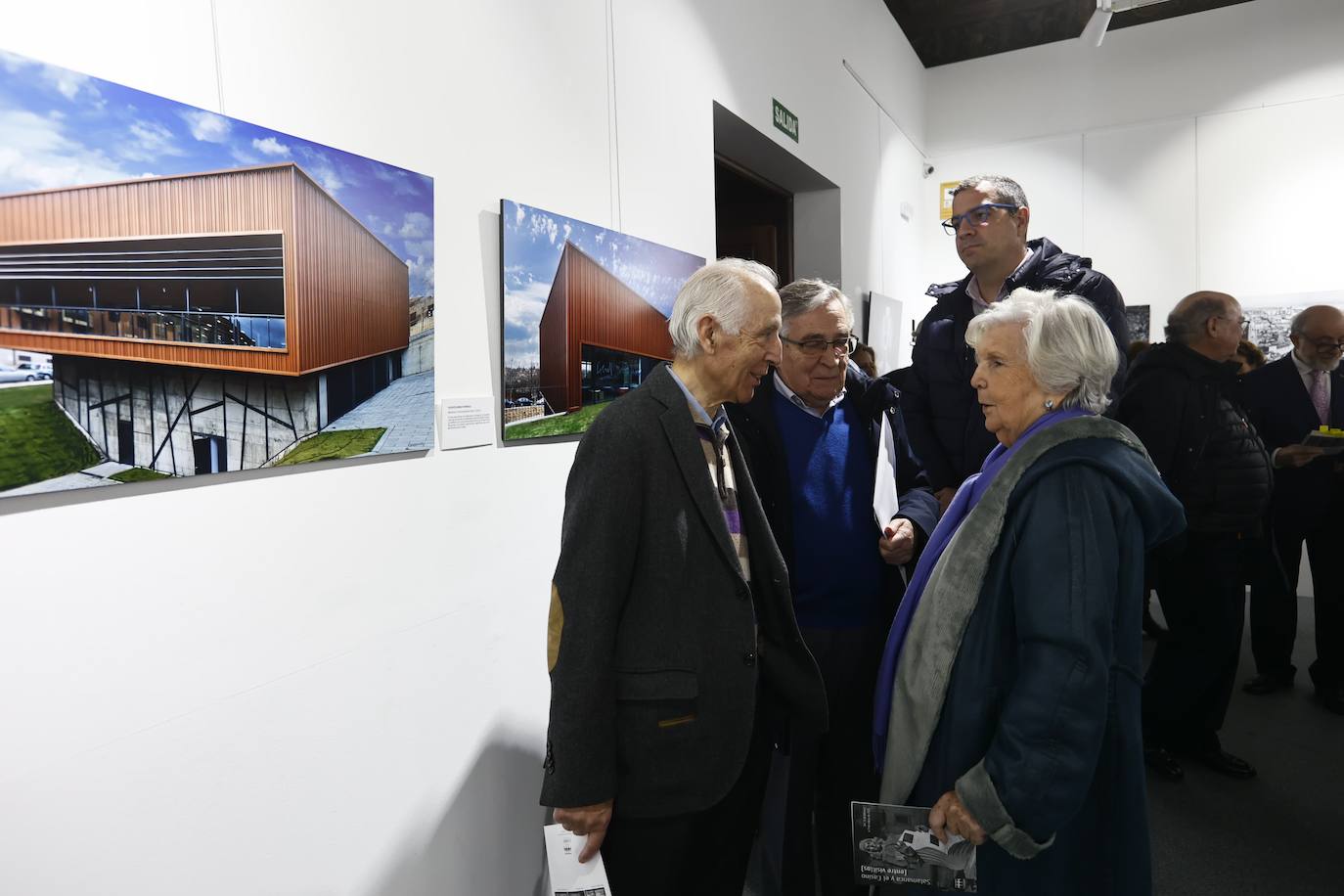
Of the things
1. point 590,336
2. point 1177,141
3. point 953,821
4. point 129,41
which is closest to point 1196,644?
point 953,821

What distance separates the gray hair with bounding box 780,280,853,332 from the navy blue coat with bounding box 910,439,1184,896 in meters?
0.83

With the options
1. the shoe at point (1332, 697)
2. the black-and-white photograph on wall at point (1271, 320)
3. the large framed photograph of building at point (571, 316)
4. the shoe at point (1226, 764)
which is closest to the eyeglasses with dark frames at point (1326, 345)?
the shoe at point (1332, 697)

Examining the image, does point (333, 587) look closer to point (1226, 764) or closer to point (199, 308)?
point (199, 308)

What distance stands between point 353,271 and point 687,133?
5.85ft

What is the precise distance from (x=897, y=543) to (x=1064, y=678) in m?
0.73

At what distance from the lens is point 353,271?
1.54 metres

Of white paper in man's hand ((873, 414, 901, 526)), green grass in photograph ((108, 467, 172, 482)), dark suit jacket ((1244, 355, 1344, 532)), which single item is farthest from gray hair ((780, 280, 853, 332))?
dark suit jacket ((1244, 355, 1344, 532))

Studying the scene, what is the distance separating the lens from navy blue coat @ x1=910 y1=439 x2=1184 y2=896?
4.26 feet

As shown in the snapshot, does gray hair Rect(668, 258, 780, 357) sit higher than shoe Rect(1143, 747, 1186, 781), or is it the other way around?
gray hair Rect(668, 258, 780, 357)

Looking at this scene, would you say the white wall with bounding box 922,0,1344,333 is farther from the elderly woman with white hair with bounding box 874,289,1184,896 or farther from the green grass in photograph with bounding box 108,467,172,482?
the green grass in photograph with bounding box 108,467,172,482

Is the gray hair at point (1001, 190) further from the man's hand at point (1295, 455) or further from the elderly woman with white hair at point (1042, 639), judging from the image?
the man's hand at point (1295, 455)

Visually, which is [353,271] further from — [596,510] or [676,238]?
[676,238]

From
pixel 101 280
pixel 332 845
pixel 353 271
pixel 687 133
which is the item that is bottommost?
pixel 332 845

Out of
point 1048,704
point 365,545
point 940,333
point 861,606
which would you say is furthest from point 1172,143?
point 365,545
